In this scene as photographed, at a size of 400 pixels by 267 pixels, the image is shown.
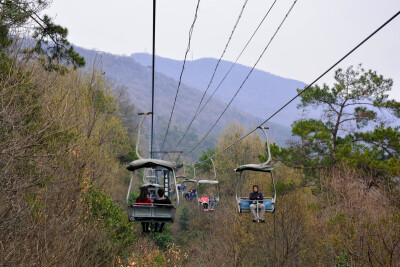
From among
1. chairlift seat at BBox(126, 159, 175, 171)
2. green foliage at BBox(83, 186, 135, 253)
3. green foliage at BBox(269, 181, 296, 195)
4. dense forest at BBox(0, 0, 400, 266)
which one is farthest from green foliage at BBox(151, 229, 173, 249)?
chairlift seat at BBox(126, 159, 175, 171)

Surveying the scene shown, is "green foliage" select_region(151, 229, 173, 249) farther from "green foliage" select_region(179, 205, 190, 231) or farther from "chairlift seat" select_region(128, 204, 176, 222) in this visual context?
"chairlift seat" select_region(128, 204, 176, 222)

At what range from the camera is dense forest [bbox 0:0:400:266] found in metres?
14.0

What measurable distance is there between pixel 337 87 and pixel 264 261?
14.8m

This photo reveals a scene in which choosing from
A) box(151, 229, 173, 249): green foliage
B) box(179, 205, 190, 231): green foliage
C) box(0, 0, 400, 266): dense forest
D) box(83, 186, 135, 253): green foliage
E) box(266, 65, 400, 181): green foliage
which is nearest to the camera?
box(0, 0, 400, 266): dense forest

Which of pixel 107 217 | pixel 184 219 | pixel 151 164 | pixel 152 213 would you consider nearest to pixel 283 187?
pixel 107 217

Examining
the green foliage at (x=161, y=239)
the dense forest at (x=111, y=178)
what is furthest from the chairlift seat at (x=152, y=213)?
the green foliage at (x=161, y=239)

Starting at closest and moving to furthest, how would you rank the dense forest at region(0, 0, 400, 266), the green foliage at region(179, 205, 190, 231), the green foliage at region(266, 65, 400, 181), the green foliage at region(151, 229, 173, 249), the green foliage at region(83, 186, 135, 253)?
the dense forest at region(0, 0, 400, 266) → the green foliage at region(83, 186, 135, 253) → the green foliage at region(266, 65, 400, 181) → the green foliage at region(151, 229, 173, 249) → the green foliage at region(179, 205, 190, 231)

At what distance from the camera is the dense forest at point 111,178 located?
13953 mm

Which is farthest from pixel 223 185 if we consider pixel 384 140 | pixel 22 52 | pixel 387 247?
pixel 22 52

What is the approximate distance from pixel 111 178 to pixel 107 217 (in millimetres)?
10734

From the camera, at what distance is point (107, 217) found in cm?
2470

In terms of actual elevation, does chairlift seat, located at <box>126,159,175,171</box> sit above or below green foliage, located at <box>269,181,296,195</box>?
above

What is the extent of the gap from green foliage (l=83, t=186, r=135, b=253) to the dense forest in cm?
7

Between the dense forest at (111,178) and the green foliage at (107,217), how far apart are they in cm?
7
